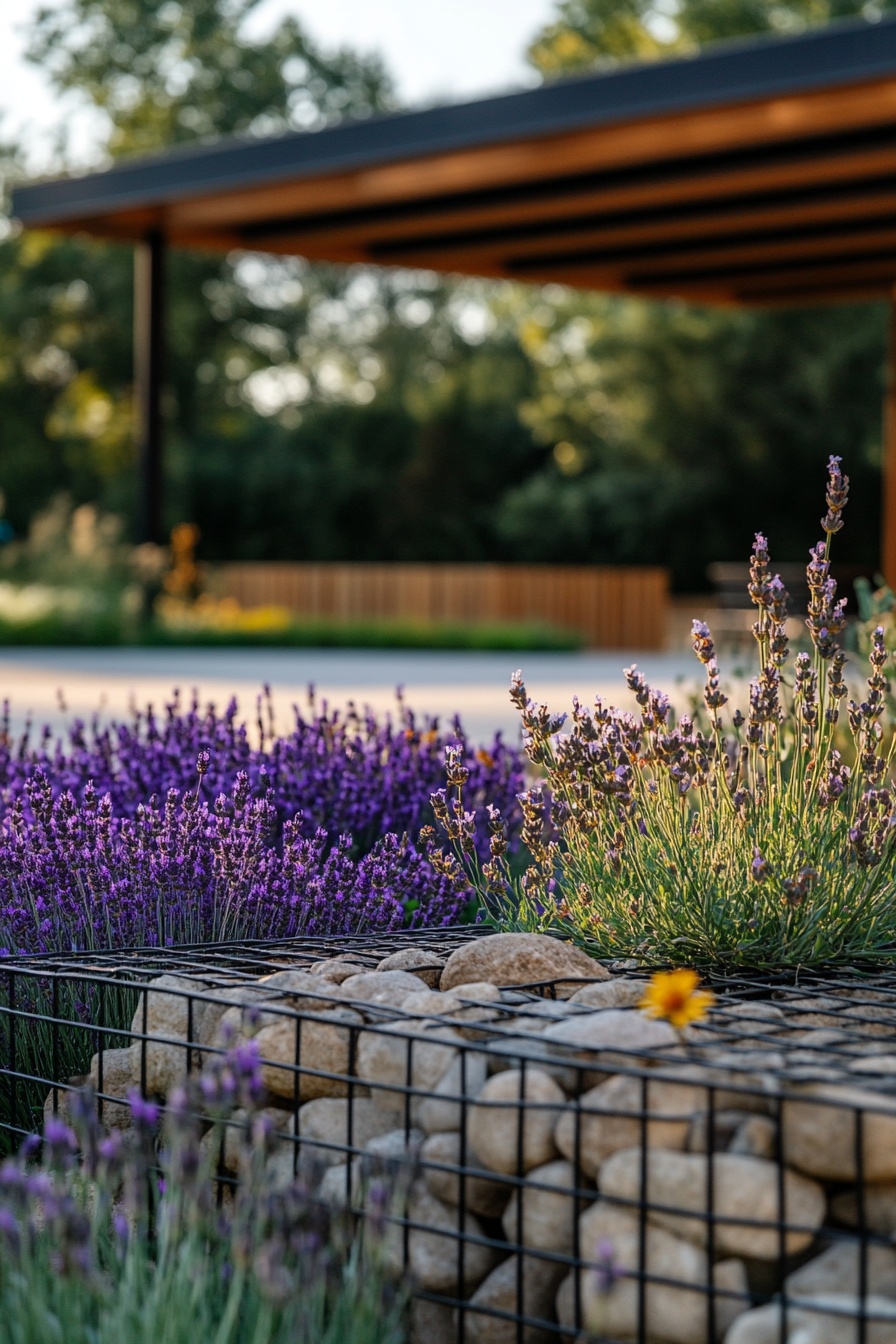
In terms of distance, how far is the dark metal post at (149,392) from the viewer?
1925 centimetres

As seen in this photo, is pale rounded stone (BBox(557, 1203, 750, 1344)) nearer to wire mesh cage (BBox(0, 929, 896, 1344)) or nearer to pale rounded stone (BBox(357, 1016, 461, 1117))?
wire mesh cage (BBox(0, 929, 896, 1344))

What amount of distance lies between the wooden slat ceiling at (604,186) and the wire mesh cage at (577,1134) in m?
9.47

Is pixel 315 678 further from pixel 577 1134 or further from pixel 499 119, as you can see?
pixel 577 1134

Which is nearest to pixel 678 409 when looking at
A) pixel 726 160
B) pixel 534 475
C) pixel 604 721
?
pixel 534 475

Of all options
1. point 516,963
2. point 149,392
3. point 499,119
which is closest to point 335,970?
point 516,963

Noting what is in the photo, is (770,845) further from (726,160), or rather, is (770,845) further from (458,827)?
(726,160)

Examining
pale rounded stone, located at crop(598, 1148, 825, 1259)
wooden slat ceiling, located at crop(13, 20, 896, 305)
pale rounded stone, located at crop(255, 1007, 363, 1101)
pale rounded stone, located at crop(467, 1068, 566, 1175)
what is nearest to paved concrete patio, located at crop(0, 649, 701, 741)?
wooden slat ceiling, located at crop(13, 20, 896, 305)

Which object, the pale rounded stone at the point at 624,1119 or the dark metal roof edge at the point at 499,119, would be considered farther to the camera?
the dark metal roof edge at the point at 499,119

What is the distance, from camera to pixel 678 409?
2881 centimetres

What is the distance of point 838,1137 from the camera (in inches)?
79.9

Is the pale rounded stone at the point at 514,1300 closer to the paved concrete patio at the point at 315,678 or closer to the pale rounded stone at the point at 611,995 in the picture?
the pale rounded stone at the point at 611,995

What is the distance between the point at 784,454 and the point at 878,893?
26.8 meters

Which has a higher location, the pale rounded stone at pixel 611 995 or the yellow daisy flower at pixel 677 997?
the yellow daisy flower at pixel 677 997

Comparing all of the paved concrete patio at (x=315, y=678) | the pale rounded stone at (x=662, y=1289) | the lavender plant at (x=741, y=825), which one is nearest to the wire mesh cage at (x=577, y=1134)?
the pale rounded stone at (x=662, y=1289)
